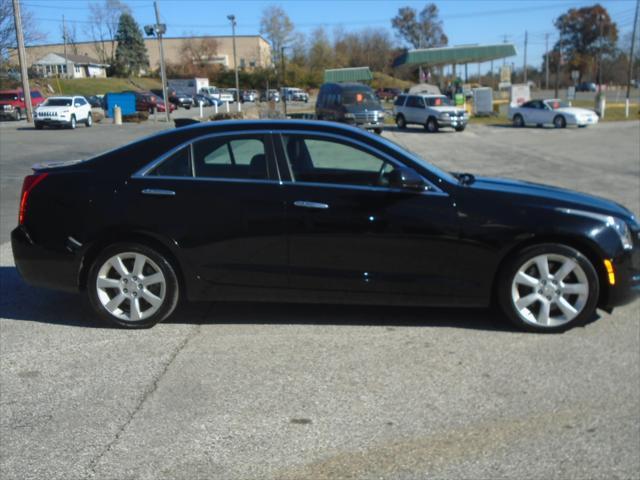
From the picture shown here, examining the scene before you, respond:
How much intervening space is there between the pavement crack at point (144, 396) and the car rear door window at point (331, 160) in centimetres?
151

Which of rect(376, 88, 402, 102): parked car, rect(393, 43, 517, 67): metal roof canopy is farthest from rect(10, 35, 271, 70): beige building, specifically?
rect(393, 43, 517, 67): metal roof canopy

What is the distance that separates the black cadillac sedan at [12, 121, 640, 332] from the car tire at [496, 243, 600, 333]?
0.01m

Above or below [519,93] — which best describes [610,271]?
below

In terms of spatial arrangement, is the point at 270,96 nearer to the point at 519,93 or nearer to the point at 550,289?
the point at 519,93

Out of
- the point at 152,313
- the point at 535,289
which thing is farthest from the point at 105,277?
Result: the point at 535,289

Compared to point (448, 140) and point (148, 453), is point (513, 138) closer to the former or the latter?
point (448, 140)

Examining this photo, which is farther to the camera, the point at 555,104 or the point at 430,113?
the point at 555,104

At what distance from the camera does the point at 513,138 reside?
96.4ft

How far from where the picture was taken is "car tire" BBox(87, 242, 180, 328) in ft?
17.0

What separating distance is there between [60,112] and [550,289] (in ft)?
110

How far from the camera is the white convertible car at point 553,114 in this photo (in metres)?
34.6

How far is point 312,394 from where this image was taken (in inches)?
160

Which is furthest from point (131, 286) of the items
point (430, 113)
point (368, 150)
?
point (430, 113)

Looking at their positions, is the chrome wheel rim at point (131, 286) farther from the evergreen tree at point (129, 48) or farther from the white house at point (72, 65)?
the evergreen tree at point (129, 48)
